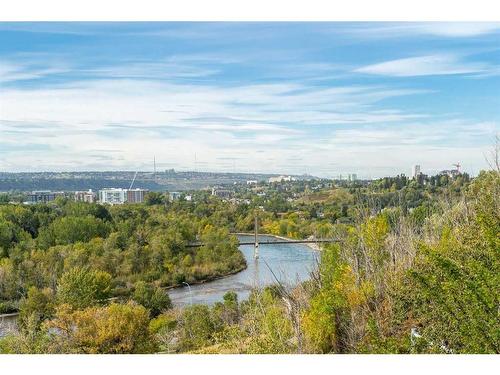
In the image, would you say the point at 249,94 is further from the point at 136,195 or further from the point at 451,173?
the point at 136,195

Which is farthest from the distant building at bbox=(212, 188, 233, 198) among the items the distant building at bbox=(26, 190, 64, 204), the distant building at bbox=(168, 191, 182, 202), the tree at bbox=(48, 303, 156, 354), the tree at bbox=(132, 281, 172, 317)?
the tree at bbox=(48, 303, 156, 354)

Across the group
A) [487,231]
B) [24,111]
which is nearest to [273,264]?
[24,111]

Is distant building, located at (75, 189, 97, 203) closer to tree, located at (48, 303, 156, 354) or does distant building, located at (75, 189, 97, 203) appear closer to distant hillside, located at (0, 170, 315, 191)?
distant hillside, located at (0, 170, 315, 191)

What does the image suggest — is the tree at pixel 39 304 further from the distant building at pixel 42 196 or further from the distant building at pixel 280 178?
the distant building at pixel 280 178

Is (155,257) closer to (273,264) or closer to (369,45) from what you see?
(273,264)

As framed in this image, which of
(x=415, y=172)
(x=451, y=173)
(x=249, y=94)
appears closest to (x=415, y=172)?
(x=415, y=172)

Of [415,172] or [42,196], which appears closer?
[42,196]
